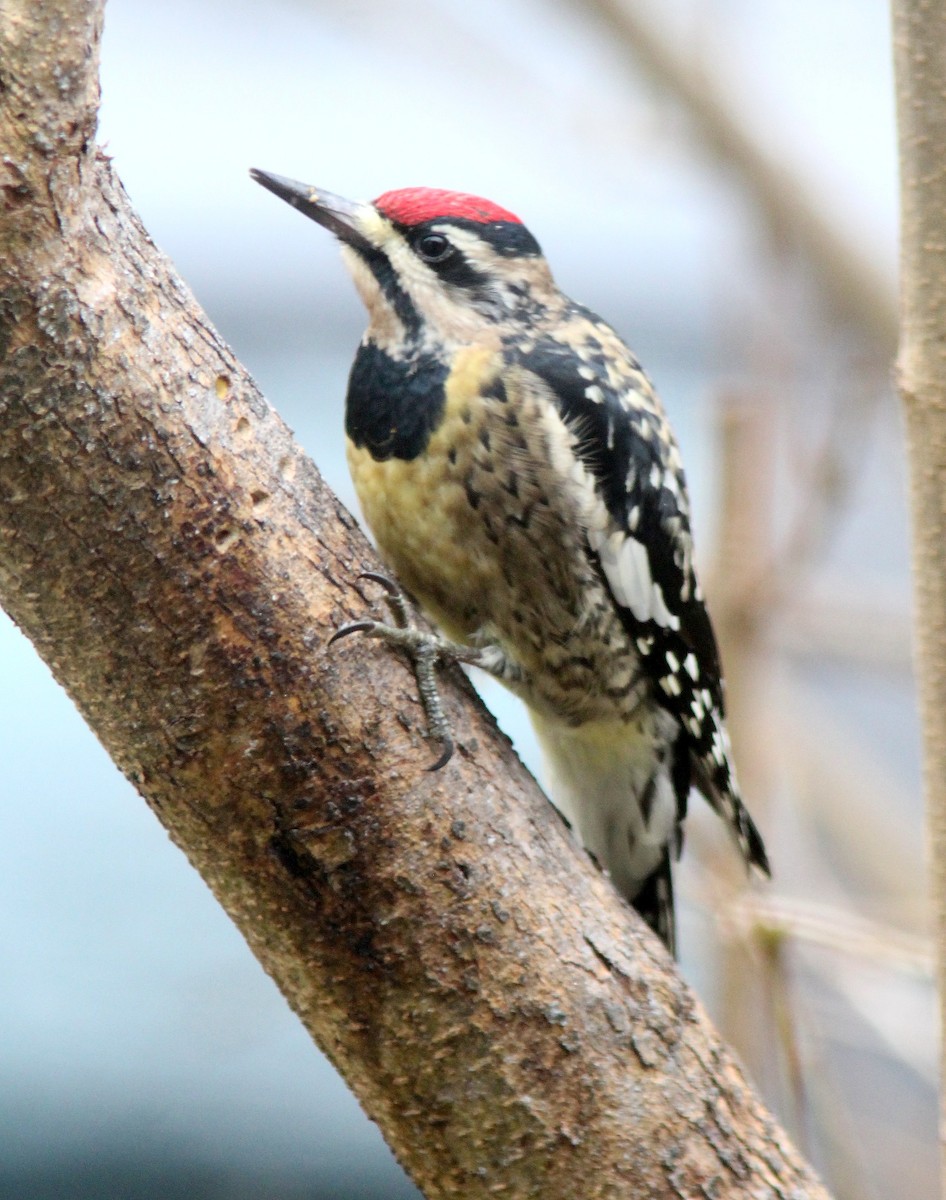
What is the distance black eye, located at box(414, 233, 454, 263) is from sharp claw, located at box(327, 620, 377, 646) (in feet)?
2.54

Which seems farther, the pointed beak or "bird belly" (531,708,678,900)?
"bird belly" (531,708,678,900)

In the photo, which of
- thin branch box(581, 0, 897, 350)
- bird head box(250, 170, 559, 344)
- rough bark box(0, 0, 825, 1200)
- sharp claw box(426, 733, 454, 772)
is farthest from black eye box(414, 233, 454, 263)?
thin branch box(581, 0, 897, 350)

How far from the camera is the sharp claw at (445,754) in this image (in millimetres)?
1573

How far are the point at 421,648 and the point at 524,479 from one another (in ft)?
1.48

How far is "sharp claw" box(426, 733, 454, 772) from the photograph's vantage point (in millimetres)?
1573

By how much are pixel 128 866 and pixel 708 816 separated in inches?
56.5

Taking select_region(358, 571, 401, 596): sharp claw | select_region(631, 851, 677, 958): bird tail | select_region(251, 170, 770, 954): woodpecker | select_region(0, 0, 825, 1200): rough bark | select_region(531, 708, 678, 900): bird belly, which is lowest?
select_region(0, 0, 825, 1200): rough bark

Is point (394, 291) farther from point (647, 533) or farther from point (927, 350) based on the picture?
point (927, 350)

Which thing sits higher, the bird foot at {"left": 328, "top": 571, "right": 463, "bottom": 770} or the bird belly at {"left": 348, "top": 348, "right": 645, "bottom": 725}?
the bird belly at {"left": 348, "top": 348, "right": 645, "bottom": 725}

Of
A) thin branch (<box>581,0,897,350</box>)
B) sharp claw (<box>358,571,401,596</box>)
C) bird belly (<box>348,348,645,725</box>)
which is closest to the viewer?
sharp claw (<box>358,571,401,596</box>)

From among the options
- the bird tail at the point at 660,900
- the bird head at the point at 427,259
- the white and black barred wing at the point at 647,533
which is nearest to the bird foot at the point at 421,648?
the white and black barred wing at the point at 647,533

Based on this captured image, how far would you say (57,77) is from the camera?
1252mm

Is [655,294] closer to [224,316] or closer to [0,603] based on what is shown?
[224,316]

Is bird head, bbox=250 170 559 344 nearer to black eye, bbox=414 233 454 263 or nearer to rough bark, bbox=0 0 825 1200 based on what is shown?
black eye, bbox=414 233 454 263
